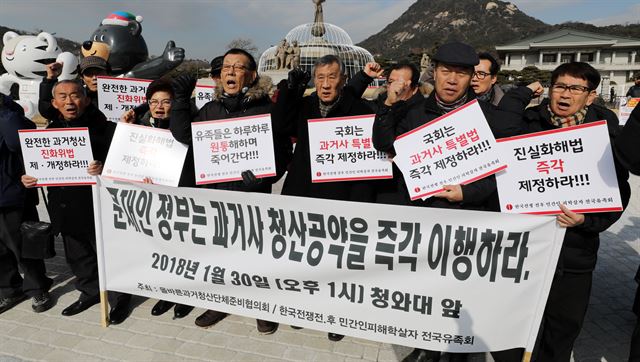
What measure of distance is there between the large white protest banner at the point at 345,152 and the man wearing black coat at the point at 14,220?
2.66m

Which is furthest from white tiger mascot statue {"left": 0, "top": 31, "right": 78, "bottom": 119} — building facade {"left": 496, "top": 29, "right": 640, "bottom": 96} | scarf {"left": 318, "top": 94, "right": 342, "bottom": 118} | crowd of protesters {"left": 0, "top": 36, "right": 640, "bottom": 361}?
building facade {"left": 496, "top": 29, "right": 640, "bottom": 96}

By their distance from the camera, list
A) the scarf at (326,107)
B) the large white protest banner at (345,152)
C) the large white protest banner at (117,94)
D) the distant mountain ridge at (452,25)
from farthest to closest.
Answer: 1. the distant mountain ridge at (452,25)
2. the large white protest banner at (117,94)
3. the scarf at (326,107)
4. the large white protest banner at (345,152)

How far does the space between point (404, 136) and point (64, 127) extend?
297 cm

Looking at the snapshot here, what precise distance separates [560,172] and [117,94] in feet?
17.1

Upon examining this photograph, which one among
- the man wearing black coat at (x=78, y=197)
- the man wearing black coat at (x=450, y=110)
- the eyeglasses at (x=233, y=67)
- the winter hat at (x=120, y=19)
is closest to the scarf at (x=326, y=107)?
the man wearing black coat at (x=450, y=110)

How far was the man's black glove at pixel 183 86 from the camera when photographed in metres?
3.14

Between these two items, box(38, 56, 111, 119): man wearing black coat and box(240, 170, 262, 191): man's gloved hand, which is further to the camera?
box(38, 56, 111, 119): man wearing black coat

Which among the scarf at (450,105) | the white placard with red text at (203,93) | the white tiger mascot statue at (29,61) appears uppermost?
the white tiger mascot statue at (29,61)

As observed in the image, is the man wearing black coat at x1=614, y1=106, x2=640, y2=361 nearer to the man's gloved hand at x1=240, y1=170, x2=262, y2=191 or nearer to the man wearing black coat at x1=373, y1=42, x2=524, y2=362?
the man wearing black coat at x1=373, y1=42, x2=524, y2=362

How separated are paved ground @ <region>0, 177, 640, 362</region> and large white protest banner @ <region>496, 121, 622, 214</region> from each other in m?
1.48

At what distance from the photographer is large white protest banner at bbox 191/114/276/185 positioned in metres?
3.10

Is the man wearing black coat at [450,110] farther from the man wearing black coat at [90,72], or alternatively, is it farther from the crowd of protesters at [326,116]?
the man wearing black coat at [90,72]

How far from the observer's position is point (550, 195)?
8.03 ft

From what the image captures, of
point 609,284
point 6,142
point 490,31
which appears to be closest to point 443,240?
point 609,284
